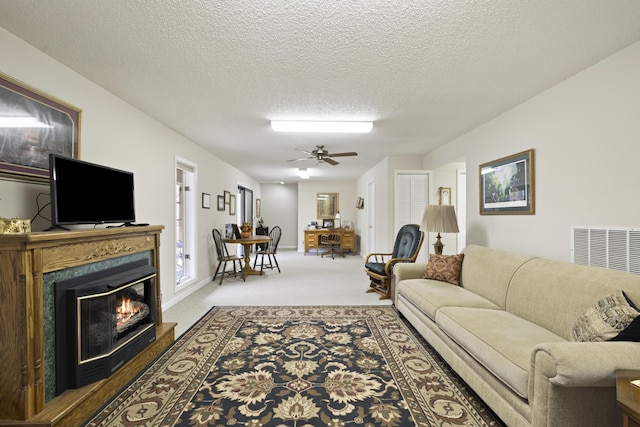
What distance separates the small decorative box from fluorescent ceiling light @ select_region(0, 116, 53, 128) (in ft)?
2.09

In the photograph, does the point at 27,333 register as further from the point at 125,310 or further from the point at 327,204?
the point at 327,204

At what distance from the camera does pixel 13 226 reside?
1.61 m

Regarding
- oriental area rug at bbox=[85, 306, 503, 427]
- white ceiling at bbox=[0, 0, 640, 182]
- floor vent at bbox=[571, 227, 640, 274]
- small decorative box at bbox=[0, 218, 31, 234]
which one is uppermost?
white ceiling at bbox=[0, 0, 640, 182]

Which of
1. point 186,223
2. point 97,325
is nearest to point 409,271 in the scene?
point 97,325

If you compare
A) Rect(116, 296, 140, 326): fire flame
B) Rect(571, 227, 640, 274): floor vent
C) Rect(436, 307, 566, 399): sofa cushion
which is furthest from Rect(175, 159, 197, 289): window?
Rect(571, 227, 640, 274): floor vent

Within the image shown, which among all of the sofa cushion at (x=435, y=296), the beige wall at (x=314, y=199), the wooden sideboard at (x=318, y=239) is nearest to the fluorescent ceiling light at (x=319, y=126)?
the sofa cushion at (x=435, y=296)

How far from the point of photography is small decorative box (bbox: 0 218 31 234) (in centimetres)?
158

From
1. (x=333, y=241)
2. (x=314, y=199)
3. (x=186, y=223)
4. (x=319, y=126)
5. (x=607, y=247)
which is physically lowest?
(x=333, y=241)

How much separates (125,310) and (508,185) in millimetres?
3873

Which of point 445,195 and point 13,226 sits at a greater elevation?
point 445,195

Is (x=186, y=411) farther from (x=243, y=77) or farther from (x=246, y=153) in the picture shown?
(x=246, y=153)

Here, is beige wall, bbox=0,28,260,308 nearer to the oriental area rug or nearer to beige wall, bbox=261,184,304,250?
the oriental area rug

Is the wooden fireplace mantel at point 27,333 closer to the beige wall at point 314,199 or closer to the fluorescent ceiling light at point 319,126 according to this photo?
the fluorescent ceiling light at point 319,126

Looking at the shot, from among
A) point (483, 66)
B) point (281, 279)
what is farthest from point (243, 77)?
point (281, 279)
